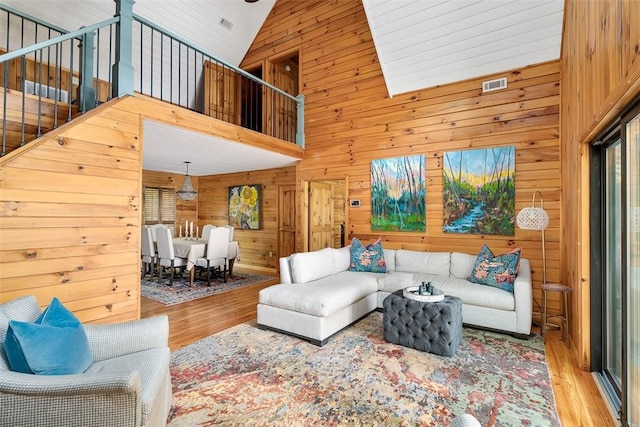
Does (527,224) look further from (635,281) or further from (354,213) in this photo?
(354,213)

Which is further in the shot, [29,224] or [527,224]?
[527,224]

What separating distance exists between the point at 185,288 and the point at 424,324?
4231mm

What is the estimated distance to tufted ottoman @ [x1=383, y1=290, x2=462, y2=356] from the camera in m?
2.81

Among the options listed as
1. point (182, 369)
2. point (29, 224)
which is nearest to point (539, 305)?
point (182, 369)

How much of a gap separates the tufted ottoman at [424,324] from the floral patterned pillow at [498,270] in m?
0.75

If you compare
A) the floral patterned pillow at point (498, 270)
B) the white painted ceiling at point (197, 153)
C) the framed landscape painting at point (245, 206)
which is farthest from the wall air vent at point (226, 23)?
the floral patterned pillow at point (498, 270)

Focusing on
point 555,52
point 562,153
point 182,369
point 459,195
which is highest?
point 555,52

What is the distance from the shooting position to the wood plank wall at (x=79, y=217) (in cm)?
241

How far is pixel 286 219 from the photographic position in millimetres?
6984

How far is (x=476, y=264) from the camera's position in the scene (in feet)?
12.3

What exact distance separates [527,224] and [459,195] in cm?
97

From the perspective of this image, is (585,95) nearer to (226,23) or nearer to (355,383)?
(355,383)

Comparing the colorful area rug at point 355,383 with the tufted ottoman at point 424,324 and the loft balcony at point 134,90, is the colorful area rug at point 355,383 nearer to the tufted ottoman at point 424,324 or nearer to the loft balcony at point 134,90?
the tufted ottoman at point 424,324

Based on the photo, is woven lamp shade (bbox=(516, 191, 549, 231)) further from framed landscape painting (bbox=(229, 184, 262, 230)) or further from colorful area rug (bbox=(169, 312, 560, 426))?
framed landscape painting (bbox=(229, 184, 262, 230))
